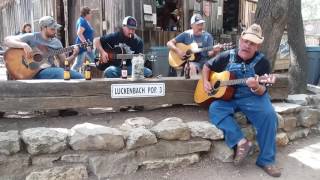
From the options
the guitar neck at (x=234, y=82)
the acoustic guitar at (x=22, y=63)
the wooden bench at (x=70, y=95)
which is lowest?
the wooden bench at (x=70, y=95)

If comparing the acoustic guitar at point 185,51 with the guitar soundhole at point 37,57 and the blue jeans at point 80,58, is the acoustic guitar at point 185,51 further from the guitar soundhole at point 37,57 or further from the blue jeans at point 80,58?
the guitar soundhole at point 37,57

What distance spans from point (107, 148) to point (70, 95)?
0.95m

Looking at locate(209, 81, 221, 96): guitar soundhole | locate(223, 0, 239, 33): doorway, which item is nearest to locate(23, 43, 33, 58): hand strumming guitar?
locate(209, 81, 221, 96): guitar soundhole

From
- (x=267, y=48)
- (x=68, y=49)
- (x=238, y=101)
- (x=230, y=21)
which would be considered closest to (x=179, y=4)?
(x=230, y=21)

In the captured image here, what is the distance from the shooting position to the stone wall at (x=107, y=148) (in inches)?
153

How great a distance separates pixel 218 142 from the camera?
4609mm

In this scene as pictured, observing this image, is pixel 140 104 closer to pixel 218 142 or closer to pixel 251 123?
pixel 218 142

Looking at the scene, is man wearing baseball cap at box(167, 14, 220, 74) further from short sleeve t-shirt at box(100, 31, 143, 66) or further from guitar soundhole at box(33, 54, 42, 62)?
guitar soundhole at box(33, 54, 42, 62)

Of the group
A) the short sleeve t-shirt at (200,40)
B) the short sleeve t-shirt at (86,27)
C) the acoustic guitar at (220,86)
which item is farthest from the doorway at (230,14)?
the acoustic guitar at (220,86)

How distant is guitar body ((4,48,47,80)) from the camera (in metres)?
4.95

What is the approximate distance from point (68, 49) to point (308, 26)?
2164 cm

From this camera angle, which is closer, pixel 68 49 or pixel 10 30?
pixel 68 49

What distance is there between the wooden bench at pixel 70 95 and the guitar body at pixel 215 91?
23cm

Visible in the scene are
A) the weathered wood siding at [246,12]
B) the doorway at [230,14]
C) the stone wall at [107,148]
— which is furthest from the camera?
the doorway at [230,14]
